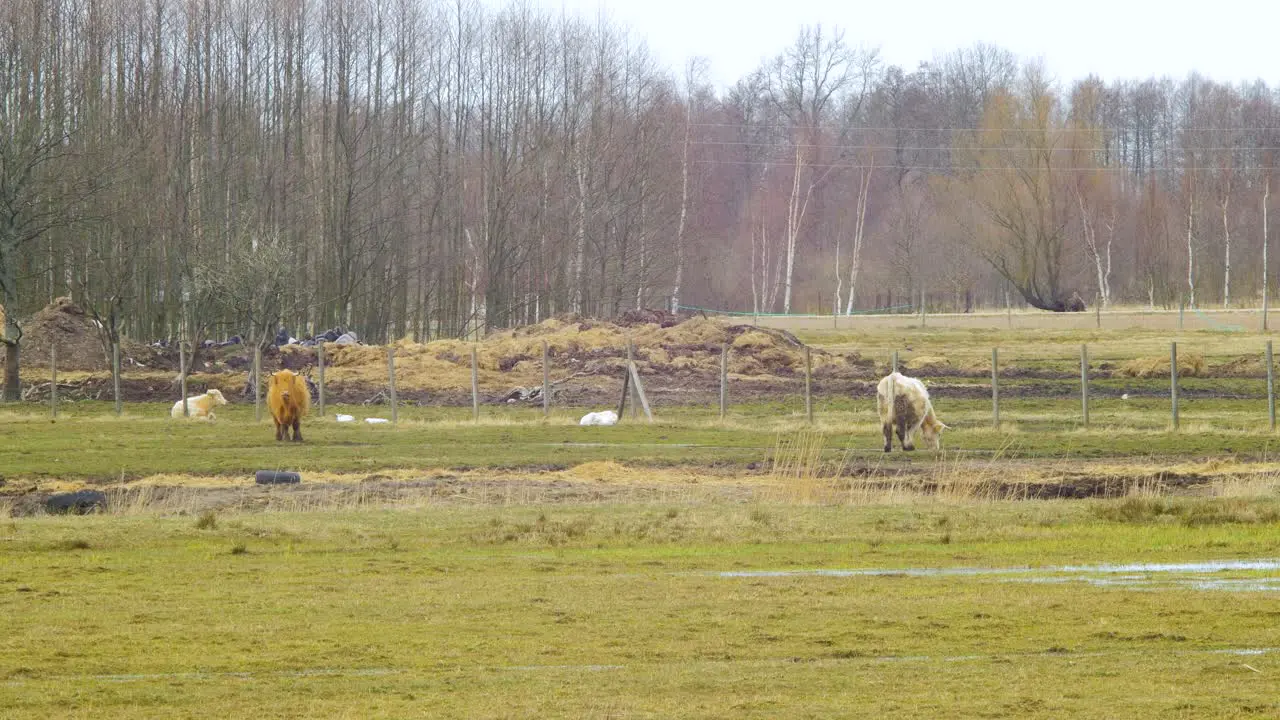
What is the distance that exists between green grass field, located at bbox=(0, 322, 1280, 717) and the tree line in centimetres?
2300

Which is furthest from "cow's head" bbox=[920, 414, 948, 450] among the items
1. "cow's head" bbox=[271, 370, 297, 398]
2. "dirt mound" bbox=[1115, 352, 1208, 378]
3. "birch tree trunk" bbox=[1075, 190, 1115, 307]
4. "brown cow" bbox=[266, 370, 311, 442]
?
"birch tree trunk" bbox=[1075, 190, 1115, 307]

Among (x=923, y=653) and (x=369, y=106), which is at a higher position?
(x=369, y=106)

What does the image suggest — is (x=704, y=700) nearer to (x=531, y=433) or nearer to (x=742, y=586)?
(x=742, y=586)

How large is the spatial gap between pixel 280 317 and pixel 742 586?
39.8m

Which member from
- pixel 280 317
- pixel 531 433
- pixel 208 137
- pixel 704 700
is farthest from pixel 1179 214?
pixel 704 700

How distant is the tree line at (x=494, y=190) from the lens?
62.1 meters

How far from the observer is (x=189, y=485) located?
26047 millimetres

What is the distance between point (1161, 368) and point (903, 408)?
2193 centimetres

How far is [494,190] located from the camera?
258 feet

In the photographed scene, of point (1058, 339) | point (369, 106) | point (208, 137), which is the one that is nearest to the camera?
point (1058, 339)

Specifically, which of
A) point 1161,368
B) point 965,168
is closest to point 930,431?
point 1161,368

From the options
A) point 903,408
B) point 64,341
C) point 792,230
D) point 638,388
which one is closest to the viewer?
point 903,408

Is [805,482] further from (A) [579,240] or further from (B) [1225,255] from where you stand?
(B) [1225,255]

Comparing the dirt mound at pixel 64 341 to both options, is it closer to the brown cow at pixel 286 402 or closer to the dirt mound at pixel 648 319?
the dirt mound at pixel 648 319
